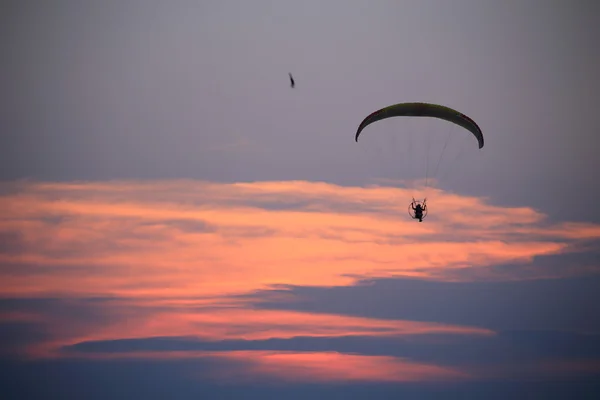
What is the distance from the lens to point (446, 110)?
57469 millimetres

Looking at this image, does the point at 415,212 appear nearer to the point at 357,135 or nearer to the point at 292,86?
the point at 357,135

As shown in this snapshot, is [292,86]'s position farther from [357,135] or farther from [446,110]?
[446,110]

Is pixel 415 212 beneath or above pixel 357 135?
beneath

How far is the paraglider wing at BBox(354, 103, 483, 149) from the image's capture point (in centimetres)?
5653

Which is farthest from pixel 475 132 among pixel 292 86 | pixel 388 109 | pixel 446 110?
pixel 292 86

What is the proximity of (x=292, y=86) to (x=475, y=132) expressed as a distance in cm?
1769

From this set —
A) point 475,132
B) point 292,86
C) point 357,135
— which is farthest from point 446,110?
point 292,86

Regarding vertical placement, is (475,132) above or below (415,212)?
above

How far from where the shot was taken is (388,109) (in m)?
57.2

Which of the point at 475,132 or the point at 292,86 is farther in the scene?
the point at 475,132

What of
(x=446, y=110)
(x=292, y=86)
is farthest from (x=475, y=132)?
(x=292, y=86)

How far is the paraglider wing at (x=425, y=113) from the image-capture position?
56.5 metres

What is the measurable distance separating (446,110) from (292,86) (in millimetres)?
14353

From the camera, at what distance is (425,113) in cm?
5712
